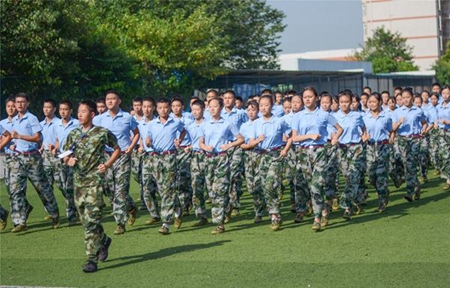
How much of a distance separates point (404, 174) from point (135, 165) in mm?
5067

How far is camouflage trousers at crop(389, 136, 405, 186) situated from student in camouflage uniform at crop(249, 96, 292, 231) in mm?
4152

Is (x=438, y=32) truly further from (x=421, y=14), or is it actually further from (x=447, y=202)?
(x=447, y=202)

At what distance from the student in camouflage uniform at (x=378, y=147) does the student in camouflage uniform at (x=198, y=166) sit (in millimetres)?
2698

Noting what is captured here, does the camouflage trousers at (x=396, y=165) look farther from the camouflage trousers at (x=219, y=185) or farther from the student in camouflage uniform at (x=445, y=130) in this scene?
the camouflage trousers at (x=219, y=185)

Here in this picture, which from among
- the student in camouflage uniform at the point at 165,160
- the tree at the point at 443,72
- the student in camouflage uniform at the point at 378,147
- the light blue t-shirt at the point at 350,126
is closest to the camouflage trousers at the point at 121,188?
the student in camouflage uniform at the point at 165,160

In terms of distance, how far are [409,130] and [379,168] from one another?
2.47m

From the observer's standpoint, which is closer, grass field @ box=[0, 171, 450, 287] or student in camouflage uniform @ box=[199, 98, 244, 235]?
grass field @ box=[0, 171, 450, 287]

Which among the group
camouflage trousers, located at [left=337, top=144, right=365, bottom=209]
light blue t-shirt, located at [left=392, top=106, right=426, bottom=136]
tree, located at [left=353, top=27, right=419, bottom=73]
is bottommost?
camouflage trousers, located at [left=337, top=144, right=365, bottom=209]

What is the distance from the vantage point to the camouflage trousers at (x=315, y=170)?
13133 mm

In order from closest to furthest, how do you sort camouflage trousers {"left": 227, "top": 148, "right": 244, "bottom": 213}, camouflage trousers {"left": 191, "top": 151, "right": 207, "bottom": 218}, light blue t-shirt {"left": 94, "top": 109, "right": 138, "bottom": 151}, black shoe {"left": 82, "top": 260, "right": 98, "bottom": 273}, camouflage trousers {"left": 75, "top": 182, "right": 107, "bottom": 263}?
black shoe {"left": 82, "top": 260, "right": 98, "bottom": 273} → camouflage trousers {"left": 75, "top": 182, "right": 107, "bottom": 263} → light blue t-shirt {"left": 94, "top": 109, "right": 138, "bottom": 151} → camouflage trousers {"left": 191, "top": 151, "right": 207, "bottom": 218} → camouflage trousers {"left": 227, "top": 148, "right": 244, "bottom": 213}

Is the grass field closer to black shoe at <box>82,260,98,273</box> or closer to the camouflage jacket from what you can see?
black shoe at <box>82,260,98,273</box>

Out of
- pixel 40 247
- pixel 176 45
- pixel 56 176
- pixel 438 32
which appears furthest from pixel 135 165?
pixel 438 32

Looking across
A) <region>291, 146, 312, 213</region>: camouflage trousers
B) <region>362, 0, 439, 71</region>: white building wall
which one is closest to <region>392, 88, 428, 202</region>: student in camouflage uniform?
<region>291, 146, 312, 213</region>: camouflage trousers

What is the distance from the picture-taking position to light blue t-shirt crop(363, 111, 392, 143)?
50.1 feet
